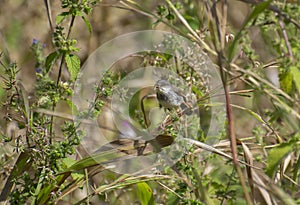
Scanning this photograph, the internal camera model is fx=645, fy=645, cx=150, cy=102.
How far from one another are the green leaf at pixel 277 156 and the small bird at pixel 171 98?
43 centimetres

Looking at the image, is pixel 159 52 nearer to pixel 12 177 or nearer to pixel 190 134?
pixel 190 134

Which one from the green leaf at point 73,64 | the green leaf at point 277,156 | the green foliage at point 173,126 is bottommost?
the green leaf at point 277,156

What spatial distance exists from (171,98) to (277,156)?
48 centimetres

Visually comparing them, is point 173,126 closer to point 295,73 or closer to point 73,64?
point 73,64

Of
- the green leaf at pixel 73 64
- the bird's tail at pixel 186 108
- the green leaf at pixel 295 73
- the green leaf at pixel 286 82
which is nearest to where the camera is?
the green leaf at pixel 295 73

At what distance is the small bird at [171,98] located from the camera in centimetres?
170

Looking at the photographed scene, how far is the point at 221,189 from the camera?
5.98 ft

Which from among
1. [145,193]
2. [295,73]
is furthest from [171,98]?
[295,73]

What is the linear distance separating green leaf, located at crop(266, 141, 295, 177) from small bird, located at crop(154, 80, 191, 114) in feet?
1.41

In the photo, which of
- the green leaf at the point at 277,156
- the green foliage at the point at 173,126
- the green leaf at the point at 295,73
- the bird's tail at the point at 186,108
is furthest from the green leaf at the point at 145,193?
the green leaf at the point at 295,73

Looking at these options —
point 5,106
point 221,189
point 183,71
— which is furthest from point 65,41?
point 221,189

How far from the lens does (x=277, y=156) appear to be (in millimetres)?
1272

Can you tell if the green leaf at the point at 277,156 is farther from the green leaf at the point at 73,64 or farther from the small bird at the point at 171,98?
the green leaf at the point at 73,64

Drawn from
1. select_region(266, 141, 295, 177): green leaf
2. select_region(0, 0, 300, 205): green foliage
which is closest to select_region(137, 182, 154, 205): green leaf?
select_region(0, 0, 300, 205): green foliage
